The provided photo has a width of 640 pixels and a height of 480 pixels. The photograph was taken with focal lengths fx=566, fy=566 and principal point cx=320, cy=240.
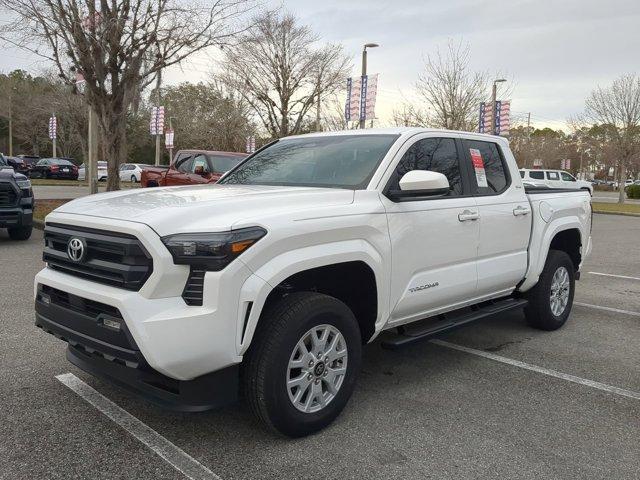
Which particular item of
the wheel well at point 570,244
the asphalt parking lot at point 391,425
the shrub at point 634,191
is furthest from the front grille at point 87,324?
the shrub at point 634,191

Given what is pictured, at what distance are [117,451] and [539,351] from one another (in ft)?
11.8

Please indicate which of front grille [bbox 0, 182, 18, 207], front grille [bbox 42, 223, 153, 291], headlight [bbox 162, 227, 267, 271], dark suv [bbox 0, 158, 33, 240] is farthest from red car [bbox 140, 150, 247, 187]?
headlight [bbox 162, 227, 267, 271]

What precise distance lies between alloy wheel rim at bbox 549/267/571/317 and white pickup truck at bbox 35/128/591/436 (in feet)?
3.48

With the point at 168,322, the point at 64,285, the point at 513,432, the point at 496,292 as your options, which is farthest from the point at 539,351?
the point at 64,285

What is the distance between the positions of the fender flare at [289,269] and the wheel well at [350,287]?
62 millimetres

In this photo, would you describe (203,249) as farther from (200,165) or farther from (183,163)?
(183,163)

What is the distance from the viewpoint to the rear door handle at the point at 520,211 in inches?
189

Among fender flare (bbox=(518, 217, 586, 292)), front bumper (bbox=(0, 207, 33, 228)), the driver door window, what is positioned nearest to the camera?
the driver door window

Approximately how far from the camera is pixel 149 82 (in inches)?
559

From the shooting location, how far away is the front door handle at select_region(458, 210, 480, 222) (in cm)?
416

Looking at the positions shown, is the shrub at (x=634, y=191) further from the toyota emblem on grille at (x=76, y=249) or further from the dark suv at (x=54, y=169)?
the toyota emblem on grille at (x=76, y=249)

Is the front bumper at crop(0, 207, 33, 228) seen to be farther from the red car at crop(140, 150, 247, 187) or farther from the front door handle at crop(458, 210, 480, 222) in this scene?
the front door handle at crop(458, 210, 480, 222)

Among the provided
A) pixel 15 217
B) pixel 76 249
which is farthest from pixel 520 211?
pixel 15 217

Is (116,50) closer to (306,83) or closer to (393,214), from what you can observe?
(393,214)
